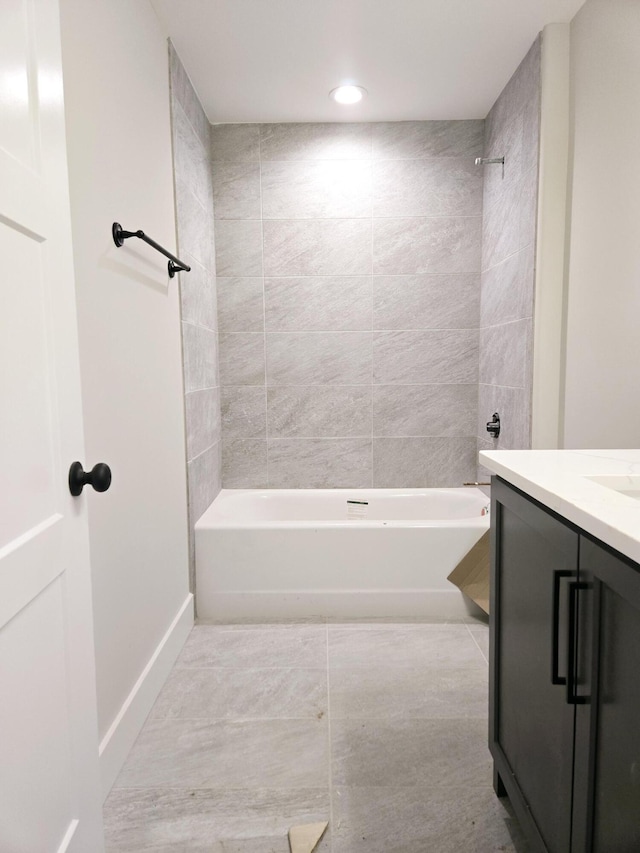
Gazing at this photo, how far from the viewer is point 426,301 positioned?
314 centimetres

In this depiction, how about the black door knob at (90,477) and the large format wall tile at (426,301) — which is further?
the large format wall tile at (426,301)

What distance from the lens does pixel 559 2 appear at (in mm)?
2031

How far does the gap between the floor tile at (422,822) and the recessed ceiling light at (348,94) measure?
2881mm

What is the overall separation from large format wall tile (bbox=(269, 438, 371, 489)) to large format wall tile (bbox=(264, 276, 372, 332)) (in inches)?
26.3

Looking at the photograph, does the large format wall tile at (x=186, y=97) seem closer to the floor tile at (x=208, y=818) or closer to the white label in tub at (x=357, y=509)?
the white label in tub at (x=357, y=509)

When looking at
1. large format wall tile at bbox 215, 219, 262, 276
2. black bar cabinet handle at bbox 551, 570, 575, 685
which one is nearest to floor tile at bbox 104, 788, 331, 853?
black bar cabinet handle at bbox 551, 570, 575, 685

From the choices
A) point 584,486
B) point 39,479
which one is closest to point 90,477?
point 39,479

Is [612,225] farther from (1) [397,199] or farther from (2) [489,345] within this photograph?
(1) [397,199]

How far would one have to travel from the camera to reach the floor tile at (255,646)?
2172mm

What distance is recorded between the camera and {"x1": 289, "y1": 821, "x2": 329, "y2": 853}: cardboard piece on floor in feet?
4.24

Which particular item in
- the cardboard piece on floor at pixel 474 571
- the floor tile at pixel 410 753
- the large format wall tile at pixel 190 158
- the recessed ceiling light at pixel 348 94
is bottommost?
the floor tile at pixel 410 753

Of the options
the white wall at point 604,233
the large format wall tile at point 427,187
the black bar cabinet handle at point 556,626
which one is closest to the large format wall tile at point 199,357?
the large format wall tile at point 427,187

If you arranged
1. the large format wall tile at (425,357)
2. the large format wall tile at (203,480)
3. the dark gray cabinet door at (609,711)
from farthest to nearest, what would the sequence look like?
the large format wall tile at (425,357) < the large format wall tile at (203,480) < the dark gray cabinet door at (609,711)

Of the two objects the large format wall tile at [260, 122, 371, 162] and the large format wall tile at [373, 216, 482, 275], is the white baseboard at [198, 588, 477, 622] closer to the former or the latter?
the large format wall tile at [373, 216, 482, 275]
